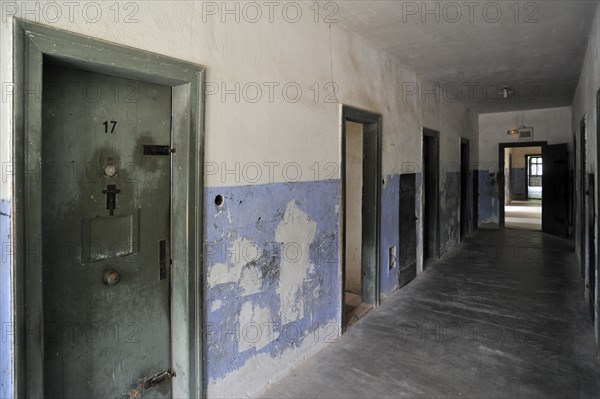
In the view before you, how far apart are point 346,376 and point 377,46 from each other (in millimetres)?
3035

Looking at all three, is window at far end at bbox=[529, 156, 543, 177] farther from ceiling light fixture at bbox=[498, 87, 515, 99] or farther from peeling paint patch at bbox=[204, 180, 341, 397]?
peeling paint patch at bbox=[204, 180, 341, 397]

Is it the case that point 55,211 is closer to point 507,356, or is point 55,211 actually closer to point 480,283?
point 507,356

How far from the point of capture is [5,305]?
1.37 meters

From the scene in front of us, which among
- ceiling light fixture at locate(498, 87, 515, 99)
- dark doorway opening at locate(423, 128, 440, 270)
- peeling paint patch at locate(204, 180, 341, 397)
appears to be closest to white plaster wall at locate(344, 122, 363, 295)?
peeling paint patch at locate(204, 180, 341, 397)

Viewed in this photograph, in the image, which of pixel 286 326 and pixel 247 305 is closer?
pixel 247 305

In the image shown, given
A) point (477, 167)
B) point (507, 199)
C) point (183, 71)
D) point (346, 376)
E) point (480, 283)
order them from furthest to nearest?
point (507, 199), point (477, 167), point (480, 283), point (346, 376), point (183, 71)

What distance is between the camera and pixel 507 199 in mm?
15633

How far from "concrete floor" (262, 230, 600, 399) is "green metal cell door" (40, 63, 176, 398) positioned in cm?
96

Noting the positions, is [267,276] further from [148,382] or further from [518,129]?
[518,129]

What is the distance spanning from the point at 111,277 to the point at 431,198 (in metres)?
5.04

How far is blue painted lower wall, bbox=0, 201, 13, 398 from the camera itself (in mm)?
1350

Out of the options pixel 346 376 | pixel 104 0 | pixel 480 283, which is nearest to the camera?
pixel 104 0

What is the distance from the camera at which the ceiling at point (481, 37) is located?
2.99 metres

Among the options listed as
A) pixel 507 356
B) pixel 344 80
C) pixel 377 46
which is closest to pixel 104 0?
pixel 344 80
